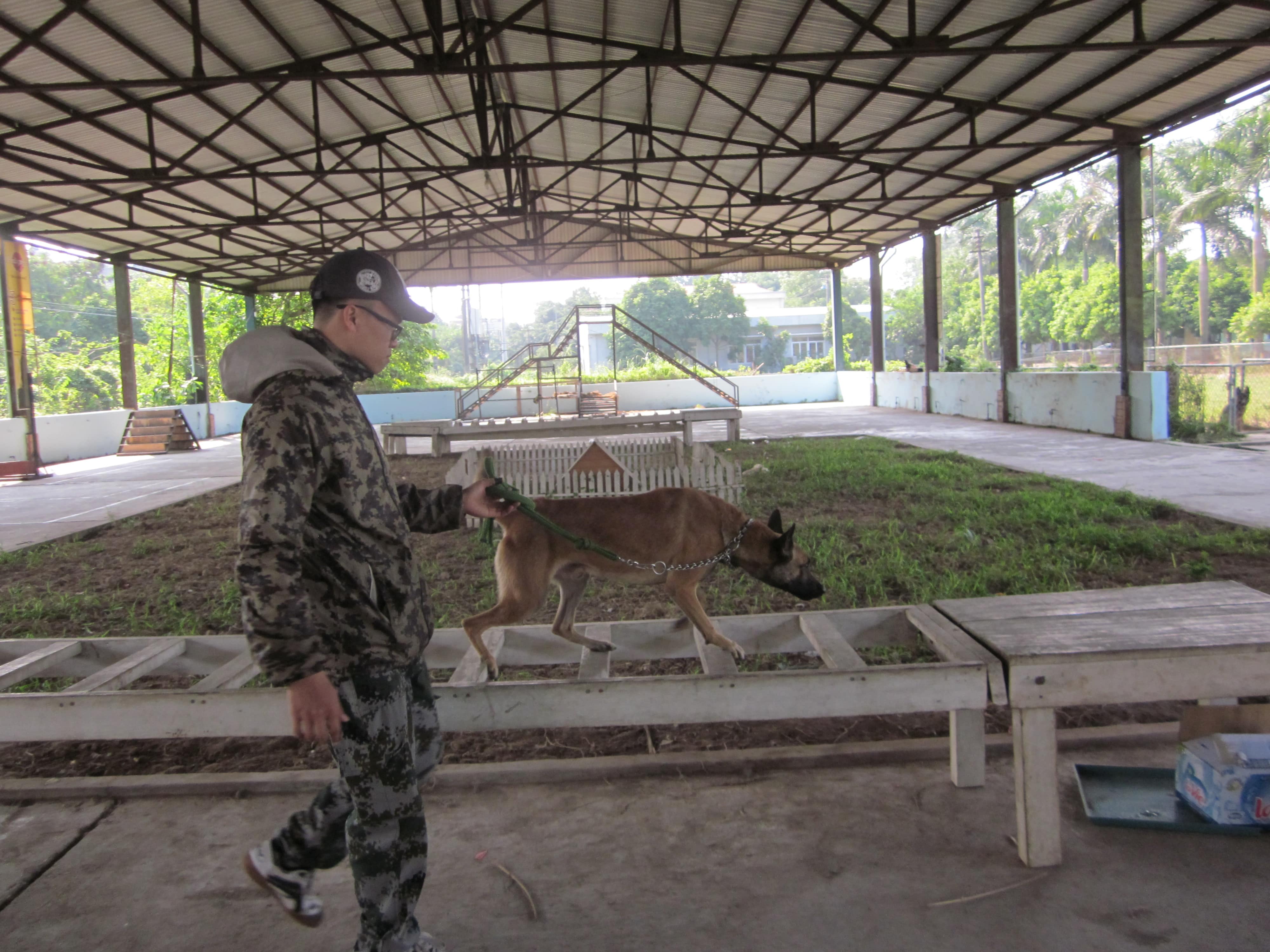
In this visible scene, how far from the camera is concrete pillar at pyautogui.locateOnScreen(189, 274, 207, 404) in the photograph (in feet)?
84.8

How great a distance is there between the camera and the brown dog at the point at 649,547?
369cm

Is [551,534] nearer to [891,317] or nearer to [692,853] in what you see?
[692,853]

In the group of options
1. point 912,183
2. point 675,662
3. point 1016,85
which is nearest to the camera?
point 675,662

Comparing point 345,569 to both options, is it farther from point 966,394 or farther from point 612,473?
point 966,394

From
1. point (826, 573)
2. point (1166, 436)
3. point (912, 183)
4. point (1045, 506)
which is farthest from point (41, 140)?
point (1166, 436)

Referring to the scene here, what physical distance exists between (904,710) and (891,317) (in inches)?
2553

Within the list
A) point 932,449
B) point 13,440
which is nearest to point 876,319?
point 932,449

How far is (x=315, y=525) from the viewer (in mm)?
2037

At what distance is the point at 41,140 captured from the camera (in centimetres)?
1411

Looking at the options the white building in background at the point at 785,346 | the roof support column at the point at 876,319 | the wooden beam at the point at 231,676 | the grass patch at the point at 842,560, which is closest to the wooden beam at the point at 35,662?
the wooden beam at the point at 231,676

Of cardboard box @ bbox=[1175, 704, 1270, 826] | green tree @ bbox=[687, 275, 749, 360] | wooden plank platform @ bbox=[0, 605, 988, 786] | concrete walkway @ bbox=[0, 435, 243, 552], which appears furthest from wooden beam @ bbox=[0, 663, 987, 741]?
green tree @ bbox=[687, 275, 749, 360]

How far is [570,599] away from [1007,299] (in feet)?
60.1

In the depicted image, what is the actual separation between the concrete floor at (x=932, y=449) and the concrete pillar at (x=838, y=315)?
10.6 metres

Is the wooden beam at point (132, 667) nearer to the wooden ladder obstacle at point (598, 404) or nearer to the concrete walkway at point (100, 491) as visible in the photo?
the concrete walkway at point (100, 491)
